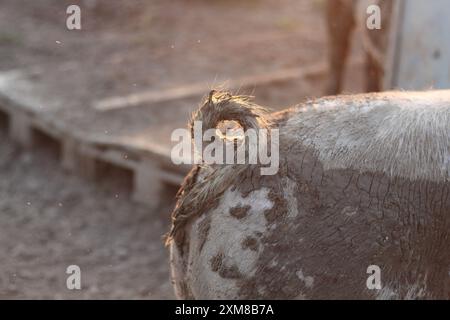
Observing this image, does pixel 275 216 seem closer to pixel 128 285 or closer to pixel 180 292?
pixel 180 292

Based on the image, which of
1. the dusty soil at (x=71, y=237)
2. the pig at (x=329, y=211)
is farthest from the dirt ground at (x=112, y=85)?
the pig at (x=329, y=211)

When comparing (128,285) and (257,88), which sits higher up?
(257,88)

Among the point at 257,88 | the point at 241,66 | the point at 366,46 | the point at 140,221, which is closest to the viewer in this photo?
the point at 140,221

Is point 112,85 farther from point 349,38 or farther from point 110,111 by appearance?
point 349,38

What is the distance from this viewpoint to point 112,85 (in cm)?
552

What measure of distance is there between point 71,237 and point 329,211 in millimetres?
2292

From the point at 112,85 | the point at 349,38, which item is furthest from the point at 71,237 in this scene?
the point at 349,38

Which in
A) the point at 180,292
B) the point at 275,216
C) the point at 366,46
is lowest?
the point at 180,292

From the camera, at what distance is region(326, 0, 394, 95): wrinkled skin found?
15.3ft

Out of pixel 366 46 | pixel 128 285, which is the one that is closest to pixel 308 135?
pixel 128 285

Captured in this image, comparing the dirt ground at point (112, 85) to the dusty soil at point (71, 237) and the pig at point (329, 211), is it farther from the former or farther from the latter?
the pig at point (329, 211)

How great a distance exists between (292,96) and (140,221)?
168 centimetres

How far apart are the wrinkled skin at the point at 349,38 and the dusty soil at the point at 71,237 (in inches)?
60.4

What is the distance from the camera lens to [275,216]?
202cm
